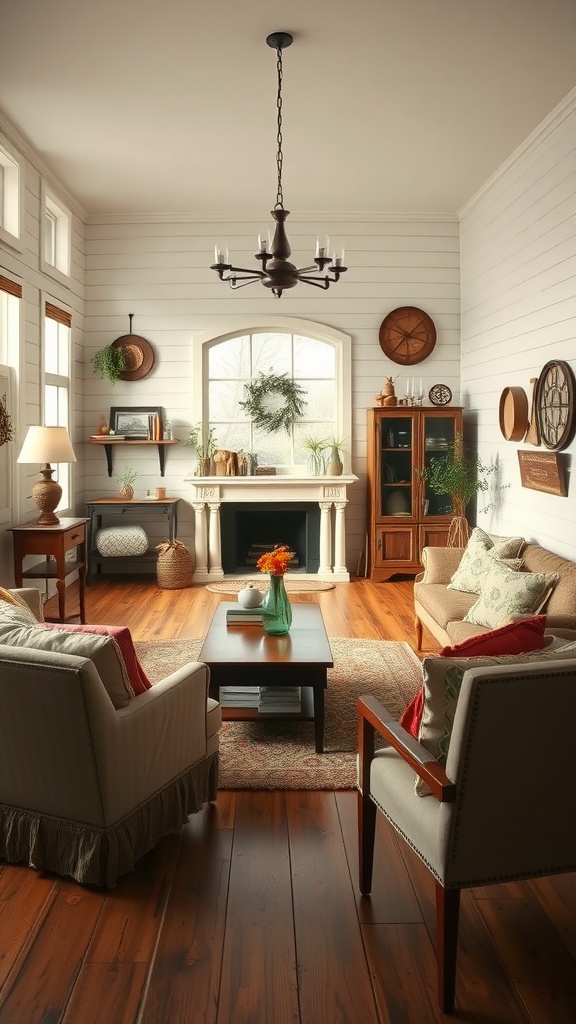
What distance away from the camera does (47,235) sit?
7.05 metres

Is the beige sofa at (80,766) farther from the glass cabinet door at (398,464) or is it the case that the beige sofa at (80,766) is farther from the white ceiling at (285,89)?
the glass cabinet door at (398,464)

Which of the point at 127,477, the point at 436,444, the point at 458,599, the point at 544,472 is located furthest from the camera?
the point at 127,477

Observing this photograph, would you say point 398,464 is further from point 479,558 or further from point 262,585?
point 479,558

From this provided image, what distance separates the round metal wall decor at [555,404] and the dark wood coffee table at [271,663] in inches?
80.5

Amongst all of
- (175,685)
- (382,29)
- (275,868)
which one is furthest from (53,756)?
(382,29)

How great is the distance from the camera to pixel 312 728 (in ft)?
13.0

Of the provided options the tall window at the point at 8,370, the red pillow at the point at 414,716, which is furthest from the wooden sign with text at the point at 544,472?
the tall window at the point at 8,370

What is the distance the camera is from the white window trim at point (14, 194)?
5750 mm

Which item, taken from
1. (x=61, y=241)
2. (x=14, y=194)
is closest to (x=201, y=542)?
(x=61, y=241)

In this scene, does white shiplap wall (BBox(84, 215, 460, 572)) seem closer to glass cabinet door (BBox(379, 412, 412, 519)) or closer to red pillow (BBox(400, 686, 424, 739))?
glass cabinet door (BBox(379, 412, 412, 519))

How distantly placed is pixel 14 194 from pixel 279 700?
13.5ft

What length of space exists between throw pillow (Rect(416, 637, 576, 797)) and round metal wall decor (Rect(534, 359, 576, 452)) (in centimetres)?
305

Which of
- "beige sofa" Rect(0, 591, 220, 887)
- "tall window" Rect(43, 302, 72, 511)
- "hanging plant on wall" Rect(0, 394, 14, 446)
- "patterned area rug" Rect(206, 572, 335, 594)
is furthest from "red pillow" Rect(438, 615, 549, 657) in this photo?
"tall window" Rect(43, 302, 72, 511)

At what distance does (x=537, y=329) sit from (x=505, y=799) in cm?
427
